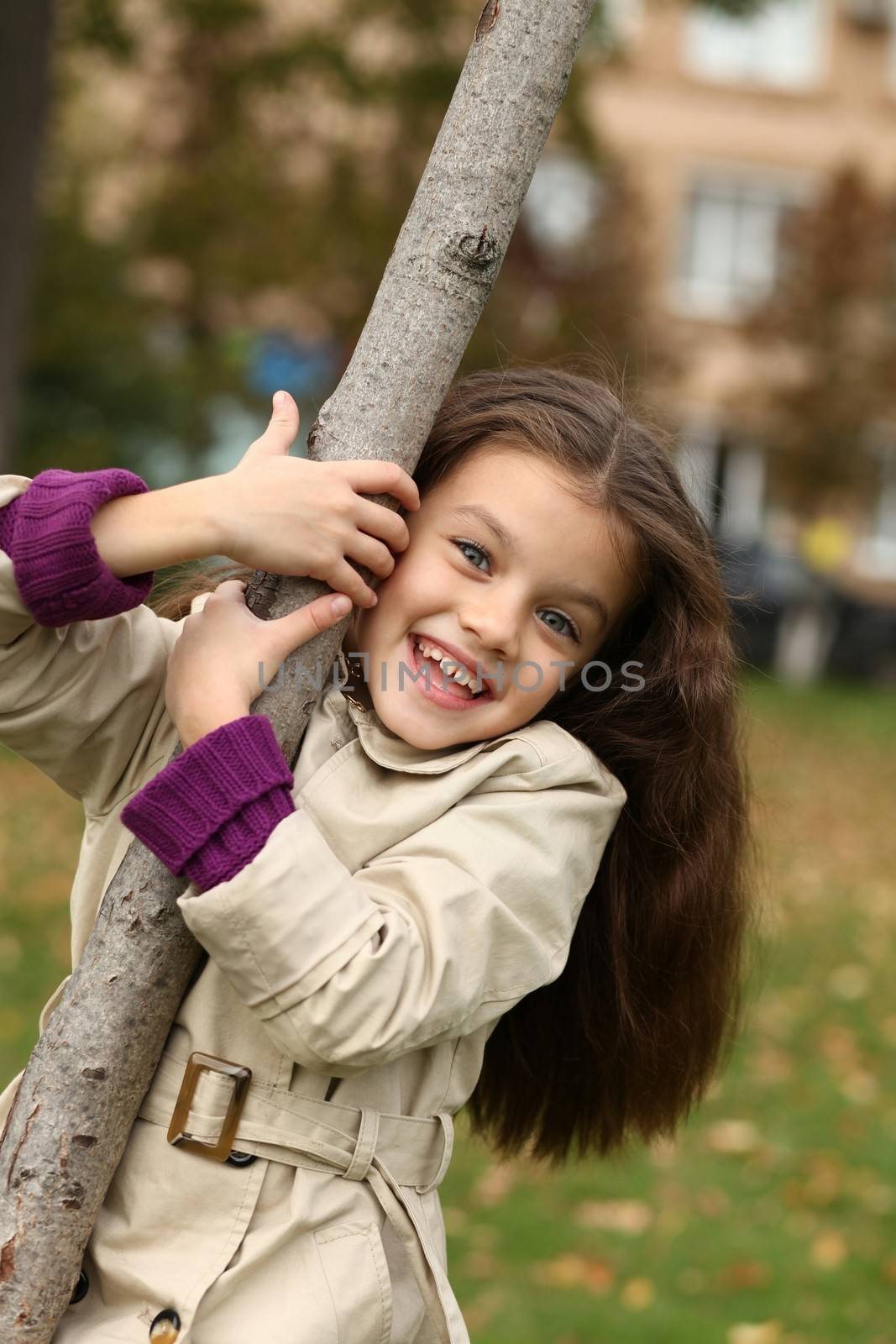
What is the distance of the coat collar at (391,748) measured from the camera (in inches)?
76.5

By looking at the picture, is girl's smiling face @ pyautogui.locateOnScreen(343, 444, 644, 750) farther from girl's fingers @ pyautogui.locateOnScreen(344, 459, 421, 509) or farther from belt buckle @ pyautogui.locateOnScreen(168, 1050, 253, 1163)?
belt buckle @ pyautogui.locateOnScreen(168, 1050, 253, 1163)

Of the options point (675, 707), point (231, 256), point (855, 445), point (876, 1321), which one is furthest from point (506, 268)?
point (675, 707)

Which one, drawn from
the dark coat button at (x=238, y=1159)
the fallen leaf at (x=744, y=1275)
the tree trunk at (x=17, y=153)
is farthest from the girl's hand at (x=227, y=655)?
the tree trunk at (x=17, y=153)

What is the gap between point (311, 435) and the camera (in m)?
1.91

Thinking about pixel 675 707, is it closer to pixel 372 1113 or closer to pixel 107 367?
pixel 372 1113

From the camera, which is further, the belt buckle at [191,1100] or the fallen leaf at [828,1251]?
the fallen leaf at [828,1251]

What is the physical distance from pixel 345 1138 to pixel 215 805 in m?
0.48

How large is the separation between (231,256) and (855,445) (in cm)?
901

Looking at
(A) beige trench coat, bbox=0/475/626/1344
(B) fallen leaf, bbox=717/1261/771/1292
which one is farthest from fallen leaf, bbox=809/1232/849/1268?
(A) beige trench coat, bbox=0/475/626/1344

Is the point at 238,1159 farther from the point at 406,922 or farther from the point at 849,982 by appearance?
the point at 849,982

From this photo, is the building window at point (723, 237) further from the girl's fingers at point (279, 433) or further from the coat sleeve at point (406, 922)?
the coat sleeve at point (406, 922)

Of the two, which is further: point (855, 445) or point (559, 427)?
point (855, 445)

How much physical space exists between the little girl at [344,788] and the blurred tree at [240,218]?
9.47 meters

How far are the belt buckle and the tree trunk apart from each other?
9.06 m
